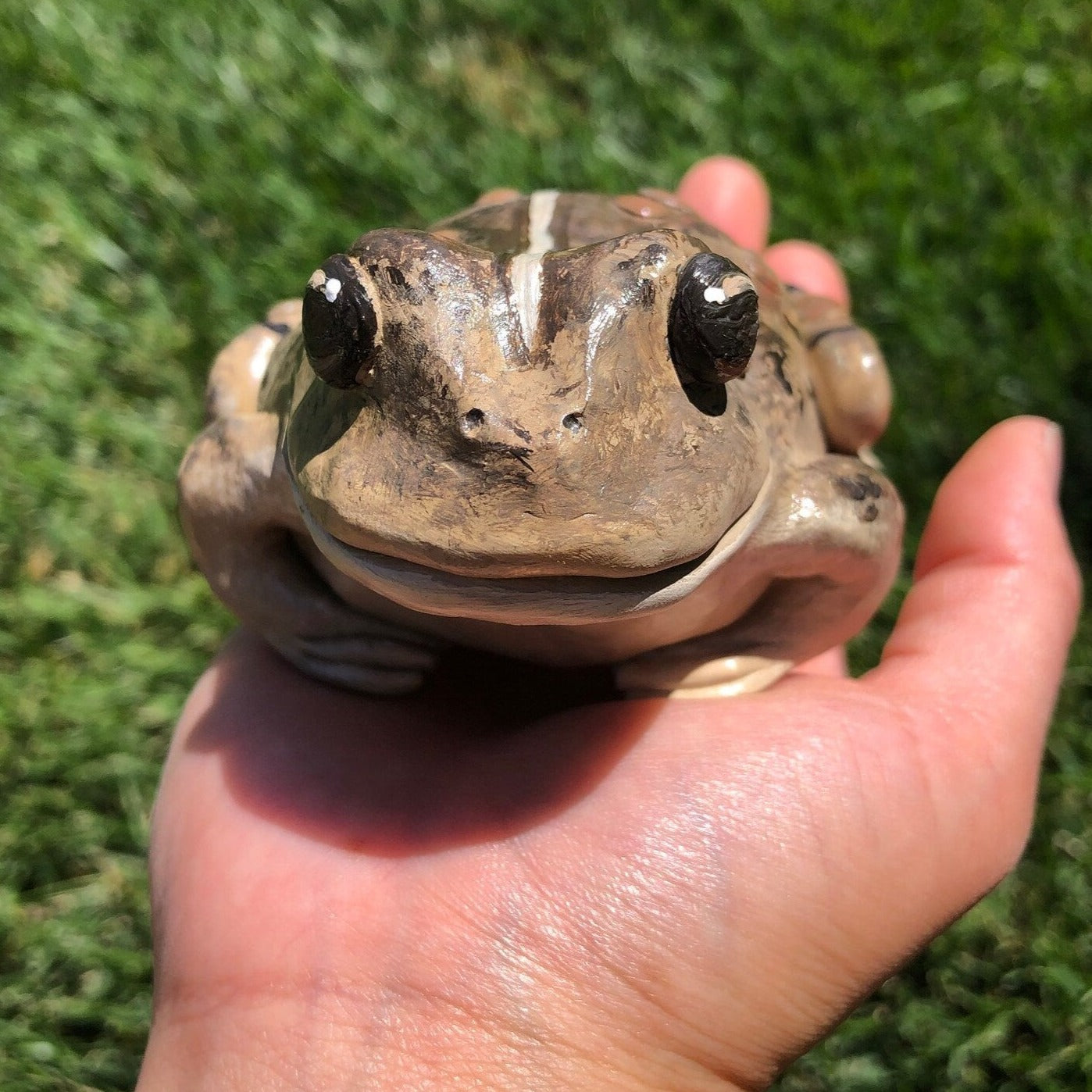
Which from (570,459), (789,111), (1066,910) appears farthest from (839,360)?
(789,111)

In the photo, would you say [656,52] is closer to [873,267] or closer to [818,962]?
[873,267]

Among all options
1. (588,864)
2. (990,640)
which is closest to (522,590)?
(588,864)

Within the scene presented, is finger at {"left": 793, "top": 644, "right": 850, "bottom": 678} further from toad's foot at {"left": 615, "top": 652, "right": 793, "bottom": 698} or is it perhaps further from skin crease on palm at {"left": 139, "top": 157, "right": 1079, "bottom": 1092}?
toad's foot at {"left": 615, "top": 652, "right": 793, "bottom": 698}

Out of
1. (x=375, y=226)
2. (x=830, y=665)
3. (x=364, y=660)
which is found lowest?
(x=830, y=665)

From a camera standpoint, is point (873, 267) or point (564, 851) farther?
point (873, 267)

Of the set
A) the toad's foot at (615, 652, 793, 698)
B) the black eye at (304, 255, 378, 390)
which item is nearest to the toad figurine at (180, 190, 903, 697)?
the black eye at (304, 255, 378, 390)

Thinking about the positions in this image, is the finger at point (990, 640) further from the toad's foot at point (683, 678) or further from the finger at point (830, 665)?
the finger at point (830, 665)

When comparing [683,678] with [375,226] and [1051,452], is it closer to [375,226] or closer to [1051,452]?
[1051,452]
